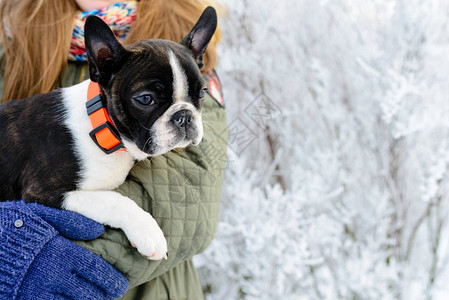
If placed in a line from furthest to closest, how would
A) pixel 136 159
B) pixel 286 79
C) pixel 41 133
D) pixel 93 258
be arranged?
pixel 286 79
pixel 136 159
pixel 41 133
pixel 93 258

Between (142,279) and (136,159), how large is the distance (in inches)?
18.0

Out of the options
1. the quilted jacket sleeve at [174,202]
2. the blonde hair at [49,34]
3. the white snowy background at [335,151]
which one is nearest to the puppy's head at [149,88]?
the quilted jacket sleeve at [174,202]

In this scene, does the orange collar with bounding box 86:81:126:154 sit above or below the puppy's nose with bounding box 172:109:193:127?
below

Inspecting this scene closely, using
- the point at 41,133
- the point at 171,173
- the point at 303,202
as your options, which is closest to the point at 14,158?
the point at 41,133

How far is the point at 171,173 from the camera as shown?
1.79 m

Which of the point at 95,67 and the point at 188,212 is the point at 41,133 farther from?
the point at 188,212

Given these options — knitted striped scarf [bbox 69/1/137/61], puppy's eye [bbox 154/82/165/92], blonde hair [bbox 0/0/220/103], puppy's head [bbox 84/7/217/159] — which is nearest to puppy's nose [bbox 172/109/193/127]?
puppy's head [bbox 84/7/217/159]

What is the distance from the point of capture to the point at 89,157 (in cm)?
162

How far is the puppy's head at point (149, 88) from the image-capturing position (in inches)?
60.3

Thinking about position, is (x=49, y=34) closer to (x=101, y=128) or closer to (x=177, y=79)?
(x=101, y=128)

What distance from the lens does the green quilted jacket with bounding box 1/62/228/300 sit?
160 cm

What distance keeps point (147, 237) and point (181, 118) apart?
0.43m

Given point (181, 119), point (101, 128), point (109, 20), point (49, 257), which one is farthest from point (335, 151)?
point (49, 257)

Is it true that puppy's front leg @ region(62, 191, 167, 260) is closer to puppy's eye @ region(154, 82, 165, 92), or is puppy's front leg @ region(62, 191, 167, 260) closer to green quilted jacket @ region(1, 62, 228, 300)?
green quilted jacket @ region(1, 62, 228, 300)
